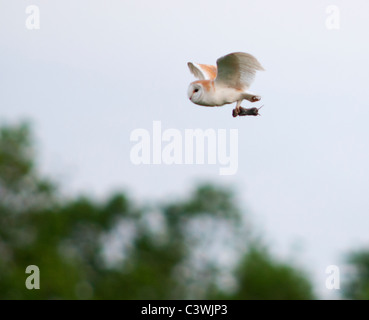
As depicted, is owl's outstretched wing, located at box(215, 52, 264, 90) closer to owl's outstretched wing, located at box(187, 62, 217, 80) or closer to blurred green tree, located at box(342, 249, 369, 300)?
owl's outstretched wing, located at box(187, 62, 217, 80)

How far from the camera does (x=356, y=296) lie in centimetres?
5066

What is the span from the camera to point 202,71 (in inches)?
553

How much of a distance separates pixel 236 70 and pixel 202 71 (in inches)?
40.7

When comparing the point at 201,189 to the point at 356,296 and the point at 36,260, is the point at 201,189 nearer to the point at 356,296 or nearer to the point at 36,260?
the point at 36,260

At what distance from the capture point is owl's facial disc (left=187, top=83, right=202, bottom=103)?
12536 mm

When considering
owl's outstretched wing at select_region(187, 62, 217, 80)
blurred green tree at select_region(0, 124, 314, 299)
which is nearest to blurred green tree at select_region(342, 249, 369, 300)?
blurred green tree at select_region(0, 124, 314, 299)

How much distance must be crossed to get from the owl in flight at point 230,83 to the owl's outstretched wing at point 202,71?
0.58 m

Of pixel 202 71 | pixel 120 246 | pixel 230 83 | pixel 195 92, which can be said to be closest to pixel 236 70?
pixel 230 83

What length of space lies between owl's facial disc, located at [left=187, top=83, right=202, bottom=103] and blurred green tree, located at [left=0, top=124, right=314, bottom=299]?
36413 mm

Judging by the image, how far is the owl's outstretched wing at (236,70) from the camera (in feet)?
42.5

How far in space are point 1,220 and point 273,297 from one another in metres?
16.2

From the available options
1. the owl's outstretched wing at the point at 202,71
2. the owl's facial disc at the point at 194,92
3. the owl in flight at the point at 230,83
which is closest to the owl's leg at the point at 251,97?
the owl in flight at the point at 230,83

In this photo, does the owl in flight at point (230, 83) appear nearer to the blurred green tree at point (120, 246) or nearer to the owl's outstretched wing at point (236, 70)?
the owl's outstretched wing at point (236, 70)
